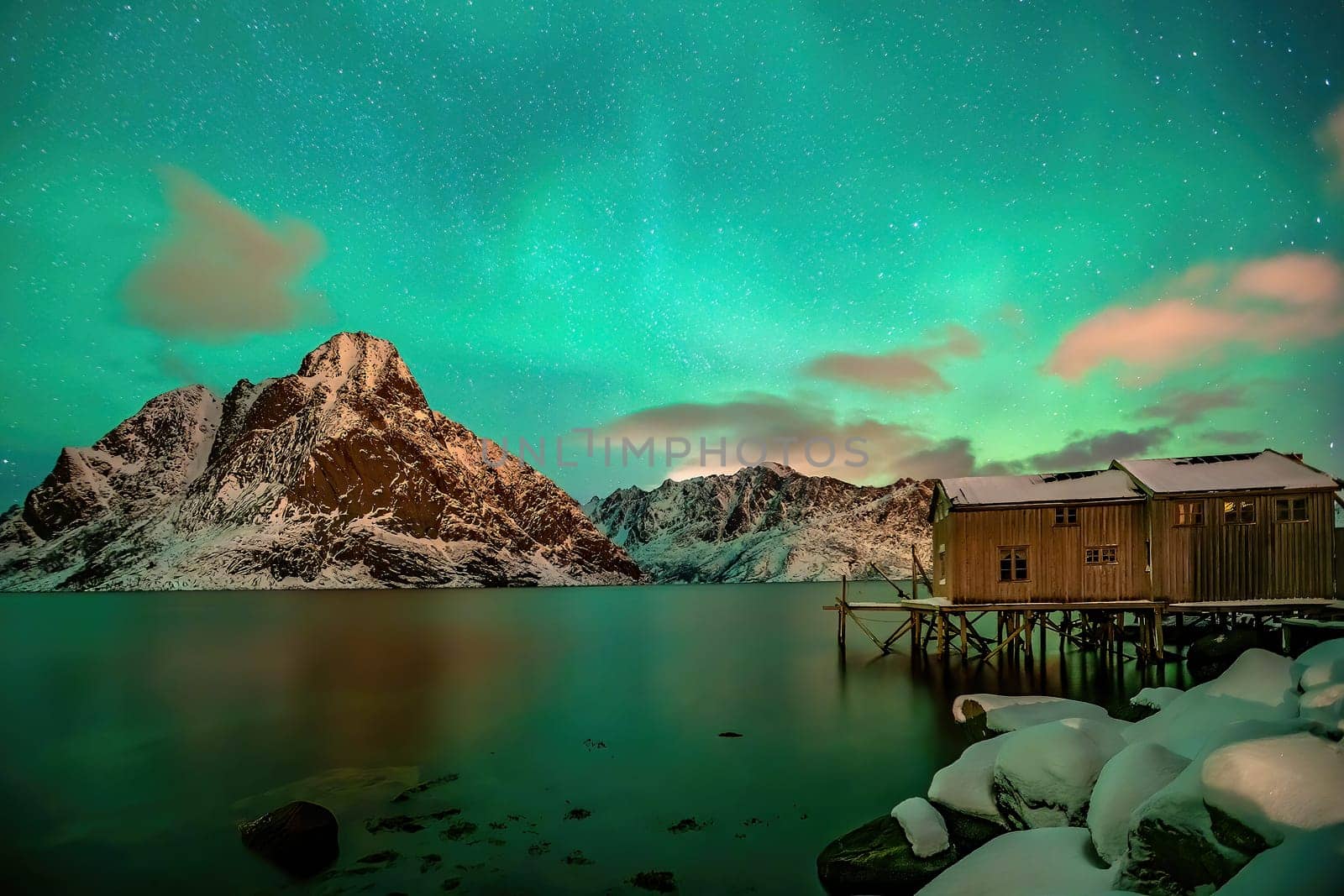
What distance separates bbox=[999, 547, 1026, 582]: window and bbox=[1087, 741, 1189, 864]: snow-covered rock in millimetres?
26750

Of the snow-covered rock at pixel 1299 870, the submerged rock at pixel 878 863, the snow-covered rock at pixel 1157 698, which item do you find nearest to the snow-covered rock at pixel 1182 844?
the snow-covered rock at pixel 1299 870

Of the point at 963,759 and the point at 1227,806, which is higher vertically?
the point at 1227,806

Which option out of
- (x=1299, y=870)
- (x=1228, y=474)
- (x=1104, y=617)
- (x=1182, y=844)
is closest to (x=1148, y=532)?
(x=1228, y=474)

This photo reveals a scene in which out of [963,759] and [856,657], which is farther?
[856,657]

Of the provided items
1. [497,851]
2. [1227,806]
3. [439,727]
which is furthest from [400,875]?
[439,727]

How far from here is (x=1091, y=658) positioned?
143 feet

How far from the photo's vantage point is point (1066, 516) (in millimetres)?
34156

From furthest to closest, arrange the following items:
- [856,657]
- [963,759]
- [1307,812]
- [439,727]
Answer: [856,657] < [439,727] < [963,759] < [1307,812]

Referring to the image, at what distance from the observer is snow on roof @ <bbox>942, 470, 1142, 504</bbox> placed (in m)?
33.8

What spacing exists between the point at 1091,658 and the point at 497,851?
133 ft

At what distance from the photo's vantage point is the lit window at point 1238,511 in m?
31.2

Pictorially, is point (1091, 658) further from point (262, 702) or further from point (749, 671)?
point (262, 702)

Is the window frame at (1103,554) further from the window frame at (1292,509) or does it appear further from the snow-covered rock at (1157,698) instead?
the snow-covered rock at (1157,698)

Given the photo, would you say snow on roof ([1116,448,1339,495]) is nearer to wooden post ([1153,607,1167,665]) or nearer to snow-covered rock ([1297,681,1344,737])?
wooden post ([1153,607,1167,665])
